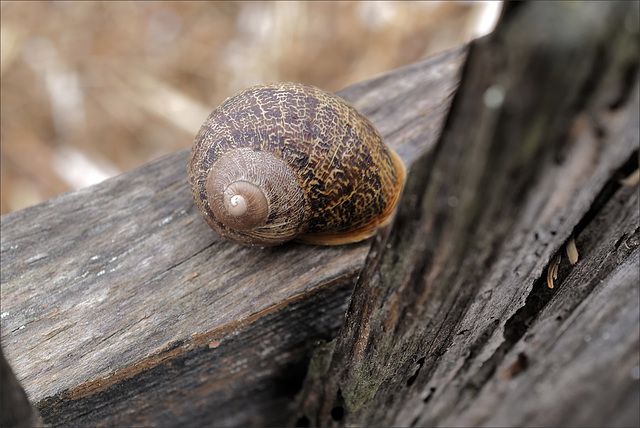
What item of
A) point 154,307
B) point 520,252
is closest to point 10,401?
point 154,307

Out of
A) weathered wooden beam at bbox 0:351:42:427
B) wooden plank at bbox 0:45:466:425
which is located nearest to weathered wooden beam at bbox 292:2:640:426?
wooden plank at bbox 0:45:466:425

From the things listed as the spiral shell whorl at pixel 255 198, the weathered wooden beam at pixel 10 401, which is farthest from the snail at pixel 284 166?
the weathered wooden beam at pixel 10 401

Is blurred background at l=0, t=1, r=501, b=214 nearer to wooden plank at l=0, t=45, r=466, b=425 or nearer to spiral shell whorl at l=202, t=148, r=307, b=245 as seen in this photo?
wooden plank at l=0, t=45, r=466, b=425

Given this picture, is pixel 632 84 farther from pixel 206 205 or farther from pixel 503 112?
pixel 206 205

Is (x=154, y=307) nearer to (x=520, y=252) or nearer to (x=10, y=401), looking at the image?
(x=10, y=401)

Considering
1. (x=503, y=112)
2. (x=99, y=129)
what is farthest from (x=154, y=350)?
(x=99, y=129)
